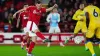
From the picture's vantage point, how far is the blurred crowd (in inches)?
872

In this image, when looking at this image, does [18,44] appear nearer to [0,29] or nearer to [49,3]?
[0,29]

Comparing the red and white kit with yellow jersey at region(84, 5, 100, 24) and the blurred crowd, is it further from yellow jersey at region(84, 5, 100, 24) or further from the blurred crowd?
the blurred crowd

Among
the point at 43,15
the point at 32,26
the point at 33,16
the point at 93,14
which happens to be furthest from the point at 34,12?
the point at 43,15

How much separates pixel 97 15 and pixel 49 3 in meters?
9.57

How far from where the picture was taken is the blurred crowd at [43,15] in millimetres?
22141

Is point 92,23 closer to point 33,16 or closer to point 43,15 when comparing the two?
point 33,16

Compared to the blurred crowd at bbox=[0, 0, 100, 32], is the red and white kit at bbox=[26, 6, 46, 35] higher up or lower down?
higher up

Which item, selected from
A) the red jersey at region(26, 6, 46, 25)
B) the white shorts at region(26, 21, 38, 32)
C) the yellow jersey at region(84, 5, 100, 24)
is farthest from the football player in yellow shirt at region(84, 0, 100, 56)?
the white shorts at region(26, 21, 38, 32)

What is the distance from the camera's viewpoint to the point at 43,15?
22.6 m

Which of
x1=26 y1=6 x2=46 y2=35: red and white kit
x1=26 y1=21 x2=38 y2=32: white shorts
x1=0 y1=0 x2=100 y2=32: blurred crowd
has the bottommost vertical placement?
x1=0 y1=0 x2=100 y2=32: blurred crowd

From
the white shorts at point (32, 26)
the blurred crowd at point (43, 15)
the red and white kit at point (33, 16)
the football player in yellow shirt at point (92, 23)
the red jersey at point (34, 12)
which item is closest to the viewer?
the football player in yellow shirt at point (92, 23)

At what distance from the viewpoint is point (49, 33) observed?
21.0m

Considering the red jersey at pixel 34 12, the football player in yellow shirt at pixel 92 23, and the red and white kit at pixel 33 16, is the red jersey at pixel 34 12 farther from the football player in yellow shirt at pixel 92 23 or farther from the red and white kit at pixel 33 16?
the football player in yellow shirt at pixel 92 23

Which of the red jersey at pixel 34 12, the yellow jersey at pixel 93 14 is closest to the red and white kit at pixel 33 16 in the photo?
the red jersey at pixel 34 12
